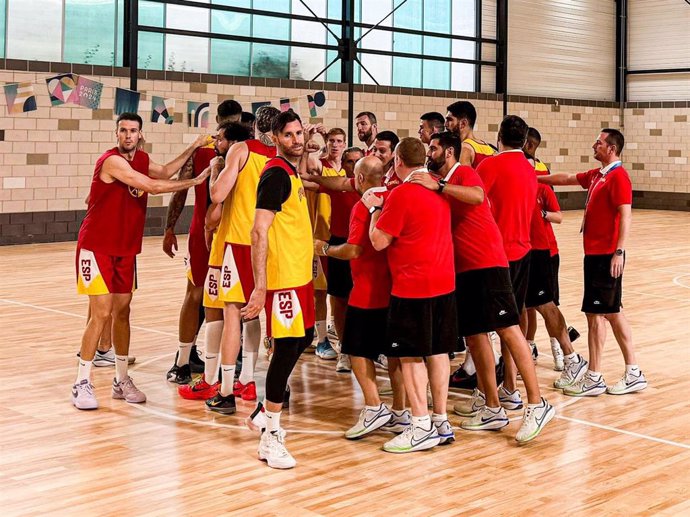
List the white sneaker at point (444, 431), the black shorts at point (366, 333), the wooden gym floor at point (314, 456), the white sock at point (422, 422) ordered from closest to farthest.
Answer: the wooden gym floor at point (314, 456) < the white sock at point (422, 422) < the white sneaker at point (444, 431) < the black shorts at point (366, 333)

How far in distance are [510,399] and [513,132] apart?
1.64 m

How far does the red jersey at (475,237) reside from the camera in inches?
204

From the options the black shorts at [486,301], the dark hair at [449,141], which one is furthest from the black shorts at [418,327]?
the dark hair at [449,141]

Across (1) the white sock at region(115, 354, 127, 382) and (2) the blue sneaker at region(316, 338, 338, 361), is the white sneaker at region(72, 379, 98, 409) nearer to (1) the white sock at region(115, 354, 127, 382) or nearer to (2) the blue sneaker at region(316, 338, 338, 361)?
(1) the white sock at region(115, 354, 127, 382)

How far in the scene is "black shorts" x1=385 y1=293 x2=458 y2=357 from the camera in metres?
4.86

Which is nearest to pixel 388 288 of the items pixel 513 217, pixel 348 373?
pixel 513 217

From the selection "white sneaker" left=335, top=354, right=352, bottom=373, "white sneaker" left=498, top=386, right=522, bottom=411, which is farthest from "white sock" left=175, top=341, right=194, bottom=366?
"white sneaker" left=498, top=386, right=522, bottom=411

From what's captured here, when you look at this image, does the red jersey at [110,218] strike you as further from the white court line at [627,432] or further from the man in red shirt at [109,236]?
the white court line at [627,432]

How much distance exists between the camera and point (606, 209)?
6090 millimetres

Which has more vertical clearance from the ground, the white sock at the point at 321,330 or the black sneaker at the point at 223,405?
the white sock at the point at 321,330

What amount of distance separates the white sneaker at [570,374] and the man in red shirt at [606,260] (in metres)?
0.09

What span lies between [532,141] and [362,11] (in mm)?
13388

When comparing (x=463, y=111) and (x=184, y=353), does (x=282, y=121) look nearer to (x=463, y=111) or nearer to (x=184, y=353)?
(x=463, y=111)

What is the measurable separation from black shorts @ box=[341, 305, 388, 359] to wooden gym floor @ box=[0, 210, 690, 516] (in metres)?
0.49
